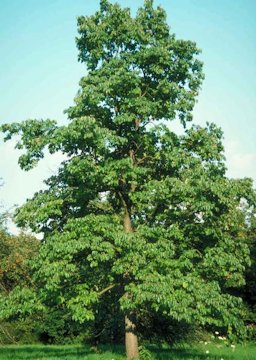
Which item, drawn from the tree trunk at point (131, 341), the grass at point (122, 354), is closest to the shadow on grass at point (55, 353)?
the grass at point (122, 354)

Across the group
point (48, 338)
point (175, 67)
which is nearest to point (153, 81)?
point (175, 67)

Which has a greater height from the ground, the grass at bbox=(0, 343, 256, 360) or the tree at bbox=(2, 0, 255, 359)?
the tree at bbox=(2, 0, 255, 359)

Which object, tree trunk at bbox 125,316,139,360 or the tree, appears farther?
tree trunk at bbox 125,316,139,360

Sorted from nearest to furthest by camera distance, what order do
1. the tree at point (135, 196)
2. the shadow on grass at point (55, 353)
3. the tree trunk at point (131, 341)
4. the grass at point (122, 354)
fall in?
1. the tree at point (135, 196)
2. the tree trunk at point (131, 341)
3. the grass at point (122, 354)
4. the shadow on grass at point (55, 353)

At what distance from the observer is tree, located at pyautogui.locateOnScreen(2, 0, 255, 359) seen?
49.7 feet

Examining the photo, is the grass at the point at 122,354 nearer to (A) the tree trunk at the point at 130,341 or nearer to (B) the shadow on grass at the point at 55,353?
(B) the shadow on grass at the point at 55,353

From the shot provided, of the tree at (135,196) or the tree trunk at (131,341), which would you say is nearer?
the tree at (135,196)

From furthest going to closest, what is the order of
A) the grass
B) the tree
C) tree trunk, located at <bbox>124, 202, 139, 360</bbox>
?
the grass
tree trunk, located at <bbox>124, 202, 139, 360</bbox>
the tree

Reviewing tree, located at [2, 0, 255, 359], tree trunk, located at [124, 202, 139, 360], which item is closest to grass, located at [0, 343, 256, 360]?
tree trunk, located at [124, 202, 139, 360]

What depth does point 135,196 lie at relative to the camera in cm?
Answer: 1800

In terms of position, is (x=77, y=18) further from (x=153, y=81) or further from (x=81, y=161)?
(x=81, y=161)

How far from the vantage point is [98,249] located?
49.5 ft

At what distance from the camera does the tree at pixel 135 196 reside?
15.1 m

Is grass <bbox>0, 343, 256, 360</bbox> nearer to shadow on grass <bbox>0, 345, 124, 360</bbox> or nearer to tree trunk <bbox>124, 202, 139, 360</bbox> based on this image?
shadow on grass <bbox>0, 345, 124, 360</bbox>
